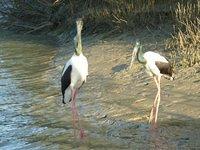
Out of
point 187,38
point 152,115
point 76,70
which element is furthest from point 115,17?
point 152,115

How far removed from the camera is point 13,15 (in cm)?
2262

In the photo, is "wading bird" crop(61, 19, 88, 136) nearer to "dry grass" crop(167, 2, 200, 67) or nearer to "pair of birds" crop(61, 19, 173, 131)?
"pair of birds" crop(61, 19, 173, 131)

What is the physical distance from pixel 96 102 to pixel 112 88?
0.83m

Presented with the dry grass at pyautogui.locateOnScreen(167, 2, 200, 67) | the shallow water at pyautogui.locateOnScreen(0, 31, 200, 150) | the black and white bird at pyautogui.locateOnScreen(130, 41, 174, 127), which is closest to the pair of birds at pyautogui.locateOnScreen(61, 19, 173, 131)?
the black and white bird at pyautogui.locateOnScreen(130, 41, 174, 127)

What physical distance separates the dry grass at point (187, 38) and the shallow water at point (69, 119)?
4.15ft

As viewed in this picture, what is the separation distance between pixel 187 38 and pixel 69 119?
12.6ft

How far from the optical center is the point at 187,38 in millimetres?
12133

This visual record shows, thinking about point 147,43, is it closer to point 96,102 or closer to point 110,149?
point 96,102

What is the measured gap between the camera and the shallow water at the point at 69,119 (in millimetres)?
7941

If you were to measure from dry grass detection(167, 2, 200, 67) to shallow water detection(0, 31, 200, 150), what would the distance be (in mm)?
1264

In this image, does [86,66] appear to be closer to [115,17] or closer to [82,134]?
[82,134]

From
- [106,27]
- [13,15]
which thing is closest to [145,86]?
Result: [106,27]

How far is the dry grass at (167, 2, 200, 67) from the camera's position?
10891 mm

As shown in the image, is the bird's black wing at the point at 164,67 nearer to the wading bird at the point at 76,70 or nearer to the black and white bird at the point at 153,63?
the black and white bird at the point at 153,63
